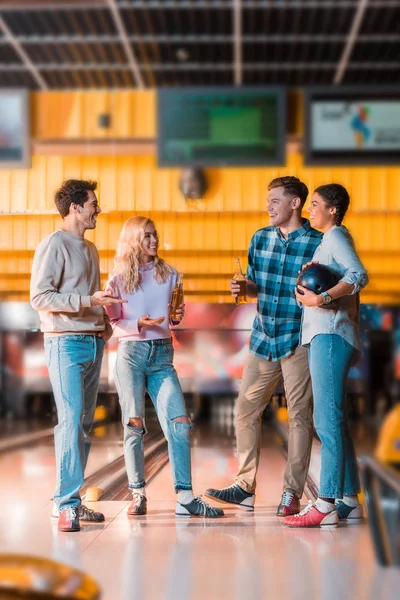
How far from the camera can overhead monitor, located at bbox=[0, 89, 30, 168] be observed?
16.8 feet

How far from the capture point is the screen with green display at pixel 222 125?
5.23 meters

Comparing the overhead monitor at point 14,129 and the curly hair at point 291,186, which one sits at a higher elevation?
the overhead monitor at point 14,129

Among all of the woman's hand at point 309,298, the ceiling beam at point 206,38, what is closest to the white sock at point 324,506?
the woman's hand at point 309,298

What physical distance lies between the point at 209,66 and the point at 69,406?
7.60 m

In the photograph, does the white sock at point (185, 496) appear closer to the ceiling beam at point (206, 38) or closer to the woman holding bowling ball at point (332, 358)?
the woman holding bowling ball at point (332, 358)

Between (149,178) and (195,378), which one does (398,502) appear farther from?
(195,378)

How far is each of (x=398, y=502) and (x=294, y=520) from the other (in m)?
1.72

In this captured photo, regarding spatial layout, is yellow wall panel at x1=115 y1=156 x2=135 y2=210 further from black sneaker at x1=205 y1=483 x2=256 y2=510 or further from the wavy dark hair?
black sneaker at x1=205 y1=483 x2=256 y2=510

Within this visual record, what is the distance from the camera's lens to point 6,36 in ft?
31.1

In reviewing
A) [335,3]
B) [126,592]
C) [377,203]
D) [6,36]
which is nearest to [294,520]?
[126,592]

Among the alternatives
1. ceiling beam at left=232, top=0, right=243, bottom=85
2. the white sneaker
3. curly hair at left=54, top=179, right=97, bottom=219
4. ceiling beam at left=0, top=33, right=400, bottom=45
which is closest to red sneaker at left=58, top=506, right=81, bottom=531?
the white sneaker

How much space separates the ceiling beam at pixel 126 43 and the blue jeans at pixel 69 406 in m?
6.03

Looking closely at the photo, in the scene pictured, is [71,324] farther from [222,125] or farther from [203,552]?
[222,125]

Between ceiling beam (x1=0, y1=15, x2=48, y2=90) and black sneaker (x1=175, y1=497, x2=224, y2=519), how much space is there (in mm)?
7024
